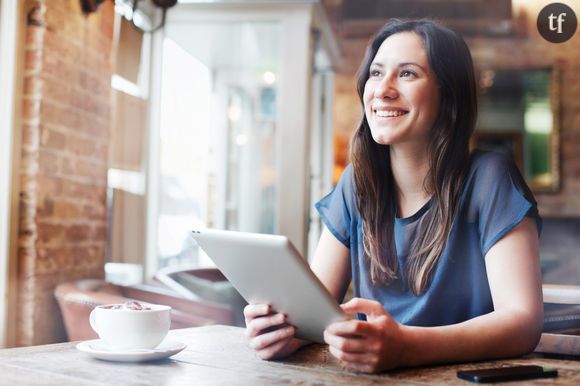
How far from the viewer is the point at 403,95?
144 centimetres

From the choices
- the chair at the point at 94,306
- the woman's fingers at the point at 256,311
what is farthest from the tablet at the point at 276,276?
the chair at the point at 94,306

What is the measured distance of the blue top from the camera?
1.32 meters

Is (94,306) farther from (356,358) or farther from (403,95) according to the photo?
(356,358)

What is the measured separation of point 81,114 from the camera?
262 cm

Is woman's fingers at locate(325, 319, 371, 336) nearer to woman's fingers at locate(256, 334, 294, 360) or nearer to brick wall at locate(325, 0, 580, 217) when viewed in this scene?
woman's fingers at locate(256, 334, 294, 360)

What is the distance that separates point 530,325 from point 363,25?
154 inches

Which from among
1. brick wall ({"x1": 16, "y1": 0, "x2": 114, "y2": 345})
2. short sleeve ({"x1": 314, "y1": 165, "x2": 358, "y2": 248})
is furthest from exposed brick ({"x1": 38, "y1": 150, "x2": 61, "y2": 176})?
short sleeve ({"x1": 314, "y1": 165, "x2": 358, "y2": 248})

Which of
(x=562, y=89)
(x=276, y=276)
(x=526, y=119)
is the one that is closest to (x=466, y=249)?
(x=276, y=276)

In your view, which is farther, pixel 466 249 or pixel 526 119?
pixel 526 119

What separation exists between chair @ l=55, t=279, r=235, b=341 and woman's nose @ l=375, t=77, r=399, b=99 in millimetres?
1168

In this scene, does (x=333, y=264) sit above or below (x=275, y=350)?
above

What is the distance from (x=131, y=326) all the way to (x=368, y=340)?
1.25 feet

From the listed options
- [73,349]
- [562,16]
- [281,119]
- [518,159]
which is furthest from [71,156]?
[518,159]

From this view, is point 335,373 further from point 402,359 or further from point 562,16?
point 562,16
